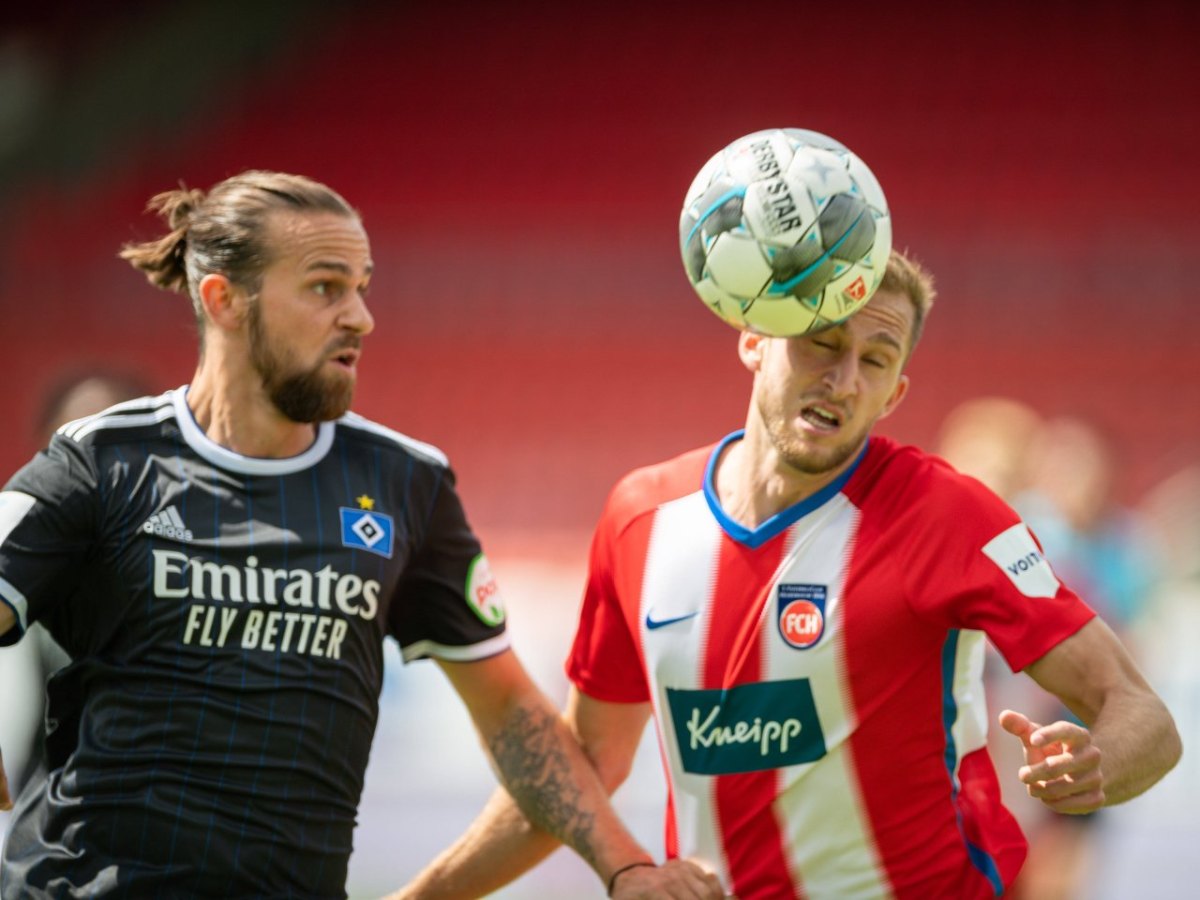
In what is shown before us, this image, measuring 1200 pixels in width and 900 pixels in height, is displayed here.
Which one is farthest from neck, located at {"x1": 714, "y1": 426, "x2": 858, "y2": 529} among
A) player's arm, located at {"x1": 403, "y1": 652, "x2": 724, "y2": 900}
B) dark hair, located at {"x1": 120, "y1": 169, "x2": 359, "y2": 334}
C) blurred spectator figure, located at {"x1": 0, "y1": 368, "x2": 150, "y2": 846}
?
blurred spectator figure, located at {"x1": 0, "y1": 368, "x2": 150, "y2": 846}

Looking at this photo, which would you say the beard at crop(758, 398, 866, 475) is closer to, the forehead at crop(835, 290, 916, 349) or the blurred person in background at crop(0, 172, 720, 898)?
the forehead at crop(835, 290, 916, 349)

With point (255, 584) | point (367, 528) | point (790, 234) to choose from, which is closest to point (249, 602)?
point (255, 584)

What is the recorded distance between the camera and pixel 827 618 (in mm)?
4004

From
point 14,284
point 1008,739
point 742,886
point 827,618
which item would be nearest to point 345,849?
point 742,886

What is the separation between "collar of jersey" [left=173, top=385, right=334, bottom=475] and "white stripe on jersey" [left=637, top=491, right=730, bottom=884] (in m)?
0.91

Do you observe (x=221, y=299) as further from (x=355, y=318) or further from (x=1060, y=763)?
(x=1060, y=763)

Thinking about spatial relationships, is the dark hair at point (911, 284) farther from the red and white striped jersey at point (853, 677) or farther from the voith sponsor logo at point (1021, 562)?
the voith sponsor logo at point (1021, 562)

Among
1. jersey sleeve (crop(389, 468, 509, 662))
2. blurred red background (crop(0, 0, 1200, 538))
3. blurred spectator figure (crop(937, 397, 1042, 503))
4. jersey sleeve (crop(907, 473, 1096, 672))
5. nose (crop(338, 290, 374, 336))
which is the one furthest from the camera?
blurred red background (crop(0, 0, 1200, 538))

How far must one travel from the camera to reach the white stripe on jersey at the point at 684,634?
162 inches

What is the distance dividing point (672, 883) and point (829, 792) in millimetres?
437

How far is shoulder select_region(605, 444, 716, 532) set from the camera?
4.35m

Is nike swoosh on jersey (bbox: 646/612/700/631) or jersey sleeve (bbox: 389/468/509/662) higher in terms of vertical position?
jersey sleeve (bbox: 389/468/509/662)

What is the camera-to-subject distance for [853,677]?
3.98 meters

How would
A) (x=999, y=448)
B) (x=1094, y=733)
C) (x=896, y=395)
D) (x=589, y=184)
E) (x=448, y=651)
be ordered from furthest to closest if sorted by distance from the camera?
(x=589, y=184) < (x=999, y=448) < (x=448, y=651) < (x=896, y=395) < (x=1094, y=733)
